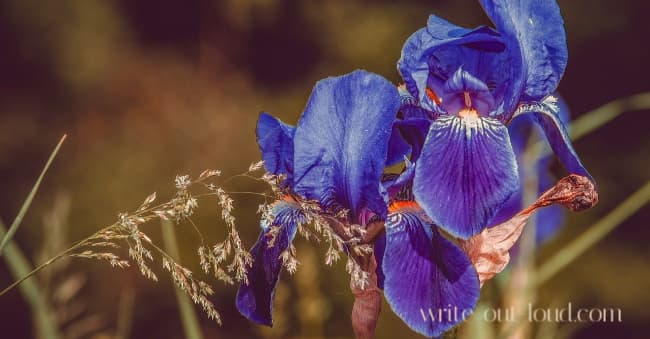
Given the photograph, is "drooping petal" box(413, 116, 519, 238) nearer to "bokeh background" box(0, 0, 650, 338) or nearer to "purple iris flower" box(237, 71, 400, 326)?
"purple iris flower" box(237, 71, 400, 326)

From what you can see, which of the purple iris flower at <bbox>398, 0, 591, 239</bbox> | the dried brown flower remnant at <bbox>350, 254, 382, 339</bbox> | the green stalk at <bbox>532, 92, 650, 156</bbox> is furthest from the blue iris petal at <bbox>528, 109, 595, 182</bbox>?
the green stalk at <bbox>532, 92, 650, 156</bbox>

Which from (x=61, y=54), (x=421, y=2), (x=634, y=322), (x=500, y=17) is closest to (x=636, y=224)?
(x=634, y=322)

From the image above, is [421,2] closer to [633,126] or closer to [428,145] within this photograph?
[633,126]

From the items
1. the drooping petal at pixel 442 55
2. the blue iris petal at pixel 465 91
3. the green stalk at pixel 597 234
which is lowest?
the green stalk at pixel 597 234

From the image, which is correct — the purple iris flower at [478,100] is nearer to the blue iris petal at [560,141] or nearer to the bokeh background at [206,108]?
the blue iris petal at [560,141]

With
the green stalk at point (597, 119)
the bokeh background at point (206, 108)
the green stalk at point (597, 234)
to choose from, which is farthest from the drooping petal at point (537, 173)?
the bokeh background at point (206, 108)
